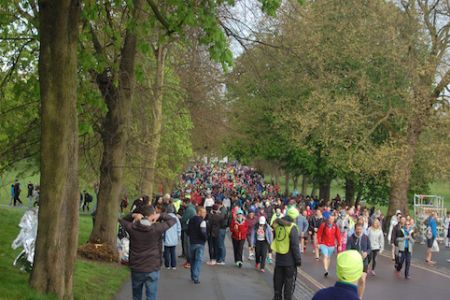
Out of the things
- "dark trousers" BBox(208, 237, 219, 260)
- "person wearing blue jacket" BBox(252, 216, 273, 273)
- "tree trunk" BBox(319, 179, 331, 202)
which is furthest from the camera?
"tree trunk" BBox(319, 179, 331, 202)

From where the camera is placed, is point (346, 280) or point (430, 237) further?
point (430, 237)

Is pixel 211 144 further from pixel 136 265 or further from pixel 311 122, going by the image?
pixel 136 265

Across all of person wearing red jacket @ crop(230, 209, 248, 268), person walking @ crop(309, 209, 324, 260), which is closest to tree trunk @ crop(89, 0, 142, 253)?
person wearing red jacket @ crop(230, 209, 248, 268)

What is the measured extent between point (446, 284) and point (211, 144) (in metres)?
22.0

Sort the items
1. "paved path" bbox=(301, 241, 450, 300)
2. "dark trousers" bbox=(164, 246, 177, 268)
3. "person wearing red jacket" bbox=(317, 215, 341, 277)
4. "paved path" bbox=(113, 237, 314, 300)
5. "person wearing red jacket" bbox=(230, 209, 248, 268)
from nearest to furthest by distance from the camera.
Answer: "paved path" bbox=(113, 237, 314, 300) → "paved path" bbox=(301, 241, 450, 300) → "dark trousers" bbox=(164, 246, 177, 268) → "person wearing red jacket" bbox=(317, 215, 341, 277) → "person wearing red jacket" bbox=(230, 209, 248, 268)

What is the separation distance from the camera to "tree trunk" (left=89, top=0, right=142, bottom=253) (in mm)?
14164

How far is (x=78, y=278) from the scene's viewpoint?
1196 cm

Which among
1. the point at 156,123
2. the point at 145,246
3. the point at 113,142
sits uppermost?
the point at 156,123

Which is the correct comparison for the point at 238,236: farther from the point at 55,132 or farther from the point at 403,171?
the point at 403,171

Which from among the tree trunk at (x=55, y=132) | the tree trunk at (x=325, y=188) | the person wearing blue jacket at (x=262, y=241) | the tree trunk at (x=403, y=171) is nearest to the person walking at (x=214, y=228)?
the person wearing blue jacket at (x=262, y=241)

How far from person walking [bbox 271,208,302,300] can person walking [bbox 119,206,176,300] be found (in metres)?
2.60

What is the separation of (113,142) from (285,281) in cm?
566

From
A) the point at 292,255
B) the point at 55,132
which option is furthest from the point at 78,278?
the point at 55,132

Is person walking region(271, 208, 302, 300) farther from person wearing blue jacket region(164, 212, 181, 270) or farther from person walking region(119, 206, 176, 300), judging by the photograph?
person wearing blue jacket region(164, 212, 181, 270)
